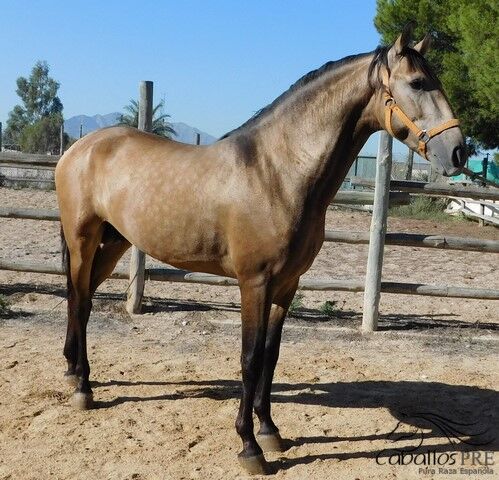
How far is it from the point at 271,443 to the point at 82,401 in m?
1.22

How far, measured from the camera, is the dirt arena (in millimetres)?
3127

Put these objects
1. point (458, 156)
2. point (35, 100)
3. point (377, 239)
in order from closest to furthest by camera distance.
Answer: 1. point (458, 156)
2. point (377, 239)
3. point (35, 100)

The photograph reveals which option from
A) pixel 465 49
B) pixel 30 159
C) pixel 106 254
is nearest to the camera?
pixel 106 254

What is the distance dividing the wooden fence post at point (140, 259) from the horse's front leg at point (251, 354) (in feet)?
9.24

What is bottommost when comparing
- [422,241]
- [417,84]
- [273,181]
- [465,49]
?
[422,241]

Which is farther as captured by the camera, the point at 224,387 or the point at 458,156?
the point at 224,387

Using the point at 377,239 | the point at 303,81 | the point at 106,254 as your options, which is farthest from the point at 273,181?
the point at 377,239

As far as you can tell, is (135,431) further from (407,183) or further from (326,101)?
(407,183)

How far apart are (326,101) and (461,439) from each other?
79.9 inches

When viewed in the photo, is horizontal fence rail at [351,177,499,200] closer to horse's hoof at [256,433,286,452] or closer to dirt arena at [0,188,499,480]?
dirt arena at [0,188,499,480]

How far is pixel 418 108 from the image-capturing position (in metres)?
2.79

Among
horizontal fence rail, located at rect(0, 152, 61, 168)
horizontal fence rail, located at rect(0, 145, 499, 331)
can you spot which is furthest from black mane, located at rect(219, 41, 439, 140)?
horizontal fence rail, located at rect(0, 152, 61, 168)

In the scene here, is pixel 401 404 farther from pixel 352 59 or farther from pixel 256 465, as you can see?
pixel 352 59

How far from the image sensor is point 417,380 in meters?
4.42
